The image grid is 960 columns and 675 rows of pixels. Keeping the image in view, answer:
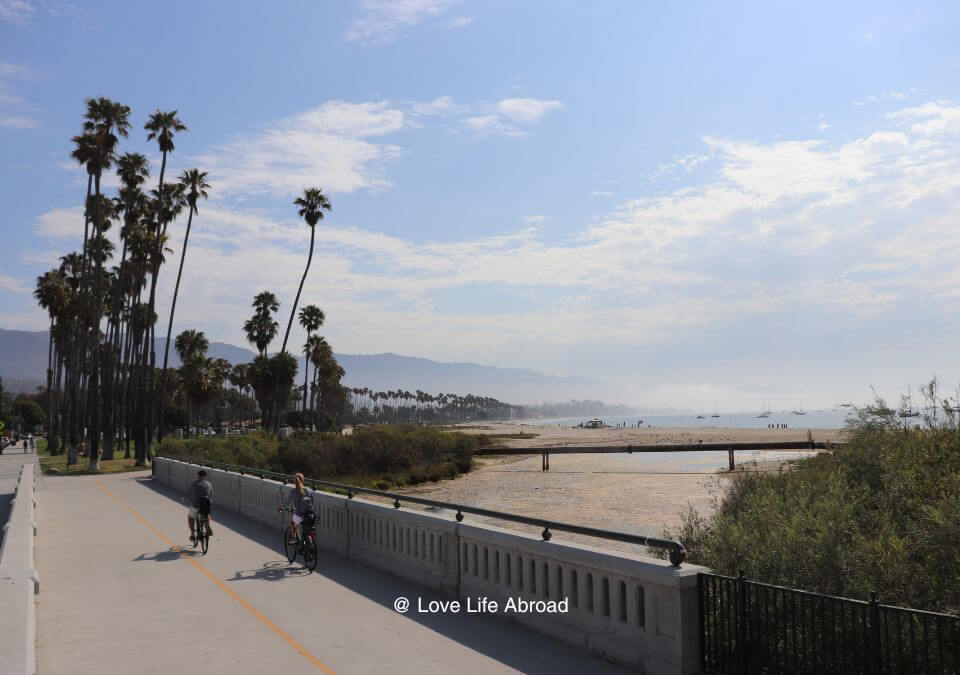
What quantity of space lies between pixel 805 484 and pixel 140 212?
2196 inches

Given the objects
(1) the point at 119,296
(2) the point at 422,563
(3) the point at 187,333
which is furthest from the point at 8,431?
(2) the point at 422,563

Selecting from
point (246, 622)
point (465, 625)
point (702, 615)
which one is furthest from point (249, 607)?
point (702, 615)

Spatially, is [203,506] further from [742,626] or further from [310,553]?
[742,626]

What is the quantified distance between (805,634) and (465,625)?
4.08 meters

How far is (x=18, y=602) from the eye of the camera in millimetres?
8320

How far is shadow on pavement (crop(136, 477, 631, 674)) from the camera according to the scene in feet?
25.5

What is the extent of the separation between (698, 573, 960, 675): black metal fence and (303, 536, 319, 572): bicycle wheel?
7628 mm

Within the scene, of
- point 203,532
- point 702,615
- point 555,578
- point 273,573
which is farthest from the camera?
point 203,532

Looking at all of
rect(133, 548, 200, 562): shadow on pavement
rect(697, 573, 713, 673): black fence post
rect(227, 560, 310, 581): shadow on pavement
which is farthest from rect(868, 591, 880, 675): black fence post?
rect(133, 548, 200, 562): shadow on pavement

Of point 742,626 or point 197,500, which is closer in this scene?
point 742,626

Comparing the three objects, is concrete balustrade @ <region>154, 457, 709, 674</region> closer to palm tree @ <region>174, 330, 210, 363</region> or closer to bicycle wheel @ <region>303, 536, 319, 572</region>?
bicycle wheel @ <region>303, 536, 319, 572</region>

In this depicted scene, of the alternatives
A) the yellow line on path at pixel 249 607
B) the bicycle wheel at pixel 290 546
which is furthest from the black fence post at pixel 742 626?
the bicycle wheel at pixel 290 546

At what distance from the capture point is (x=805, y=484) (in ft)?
39.4

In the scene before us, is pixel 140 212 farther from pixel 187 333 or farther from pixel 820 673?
pixel 820 673
